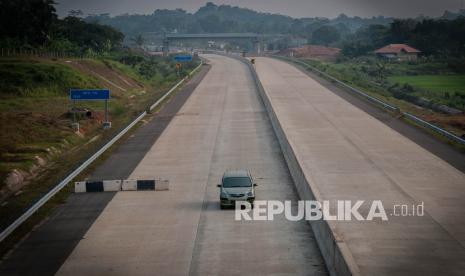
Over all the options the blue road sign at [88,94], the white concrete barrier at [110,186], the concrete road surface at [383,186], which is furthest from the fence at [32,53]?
the white concrete barrier at [110,186]

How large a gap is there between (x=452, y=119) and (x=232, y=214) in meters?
37.9

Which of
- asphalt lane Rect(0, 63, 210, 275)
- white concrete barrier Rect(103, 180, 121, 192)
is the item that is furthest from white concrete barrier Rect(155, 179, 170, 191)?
asphalt lane Rect(0, 63, 210, 275)

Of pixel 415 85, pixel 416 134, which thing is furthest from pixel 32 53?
pixel 416 134

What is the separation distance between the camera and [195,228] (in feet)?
98.1

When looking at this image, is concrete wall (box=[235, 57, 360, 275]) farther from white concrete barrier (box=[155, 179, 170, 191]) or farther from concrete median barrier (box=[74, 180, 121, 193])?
concrete median barrier (box=[74, 180, 121, 193])

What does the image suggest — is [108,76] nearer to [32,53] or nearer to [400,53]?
[32,53]

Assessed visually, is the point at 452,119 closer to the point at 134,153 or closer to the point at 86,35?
the point at 134,153

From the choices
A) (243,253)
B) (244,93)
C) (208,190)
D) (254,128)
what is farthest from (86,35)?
(243,253)

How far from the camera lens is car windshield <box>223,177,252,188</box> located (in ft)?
109

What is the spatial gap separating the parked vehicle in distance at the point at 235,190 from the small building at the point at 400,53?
5618 inches

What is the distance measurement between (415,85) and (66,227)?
316 ft

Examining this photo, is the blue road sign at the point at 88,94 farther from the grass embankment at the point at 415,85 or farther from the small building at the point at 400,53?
the small building at the point at 400,53

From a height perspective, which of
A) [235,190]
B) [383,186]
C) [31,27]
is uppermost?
[31,27]

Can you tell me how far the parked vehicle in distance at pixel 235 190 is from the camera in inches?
1282
